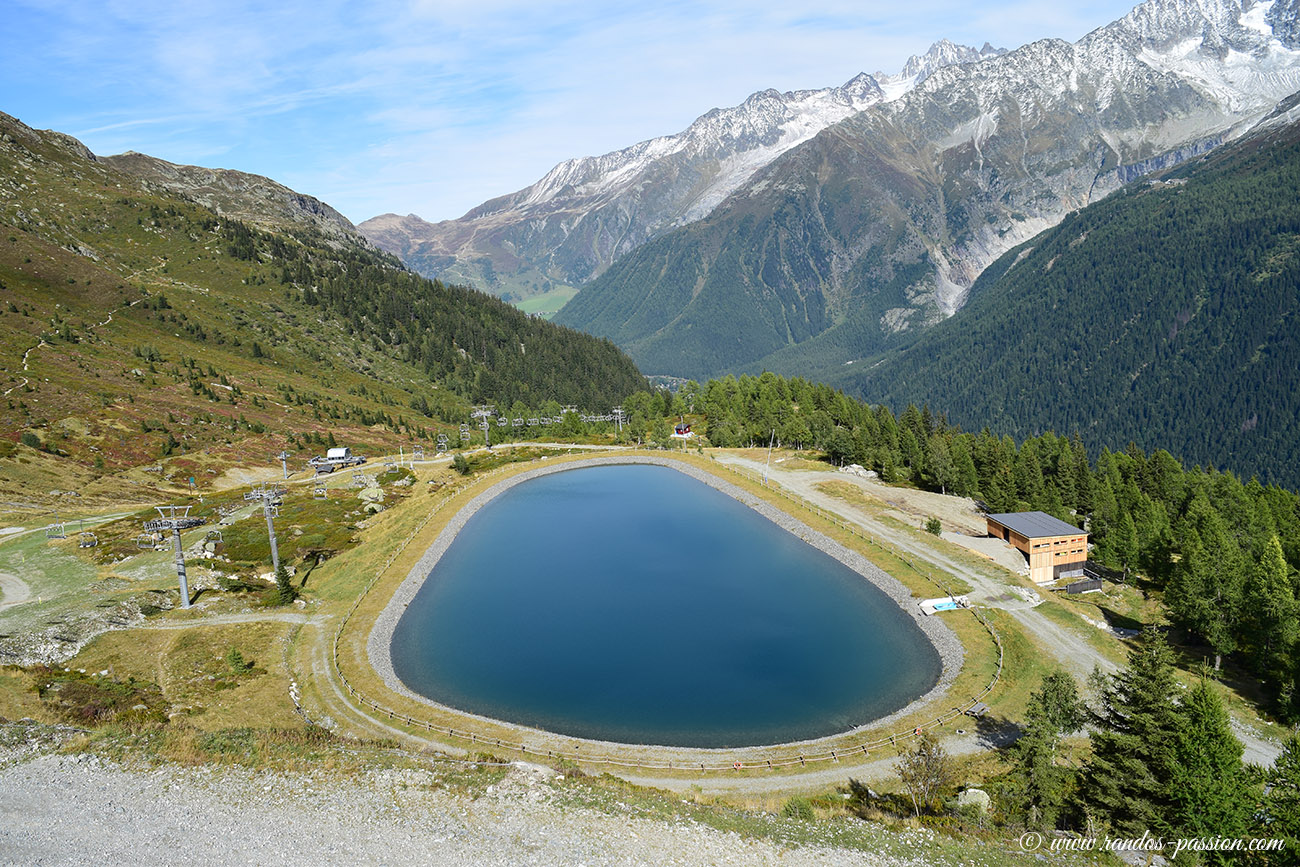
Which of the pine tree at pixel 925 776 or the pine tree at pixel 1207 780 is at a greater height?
the pine tree at pixel 1207 780

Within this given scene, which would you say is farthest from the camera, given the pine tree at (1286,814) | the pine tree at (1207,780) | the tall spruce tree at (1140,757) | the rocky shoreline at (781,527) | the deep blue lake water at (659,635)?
the deep blue lake water at (659,635)

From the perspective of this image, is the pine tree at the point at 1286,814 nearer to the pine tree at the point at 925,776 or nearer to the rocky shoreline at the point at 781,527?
the pine tree at the point at 925,776

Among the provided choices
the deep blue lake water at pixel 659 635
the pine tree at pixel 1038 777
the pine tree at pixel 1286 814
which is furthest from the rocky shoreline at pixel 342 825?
A: the deep blue lake water at pixel 659 635

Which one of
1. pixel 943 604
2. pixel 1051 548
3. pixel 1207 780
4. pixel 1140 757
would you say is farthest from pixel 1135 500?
pixel 1207 780

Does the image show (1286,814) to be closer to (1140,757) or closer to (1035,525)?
(1140,757)

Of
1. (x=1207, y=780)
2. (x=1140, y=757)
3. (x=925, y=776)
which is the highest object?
(x=1207, y=780)

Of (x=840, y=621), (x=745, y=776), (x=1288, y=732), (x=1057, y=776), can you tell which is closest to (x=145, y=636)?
(x=745, y=776)
